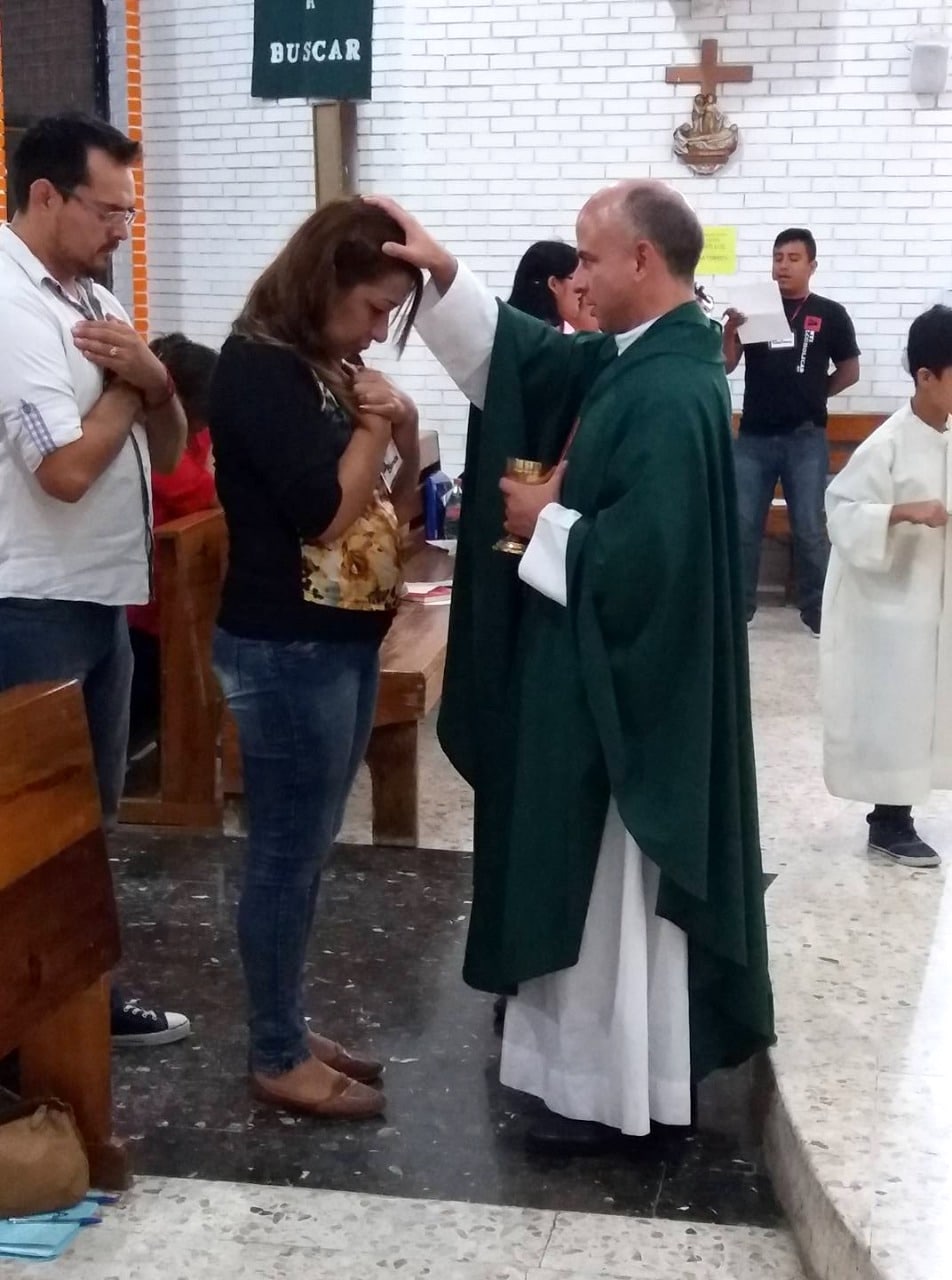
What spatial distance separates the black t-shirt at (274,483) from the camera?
7.77 feet

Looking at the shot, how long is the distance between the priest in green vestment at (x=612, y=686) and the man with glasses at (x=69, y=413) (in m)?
0.54

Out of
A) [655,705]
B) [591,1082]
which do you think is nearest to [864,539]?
[655,705]

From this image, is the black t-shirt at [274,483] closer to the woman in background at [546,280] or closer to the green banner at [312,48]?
the woman in background at [546,280]

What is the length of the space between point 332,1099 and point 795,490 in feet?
14.9

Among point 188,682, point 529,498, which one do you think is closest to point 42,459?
point 529,498

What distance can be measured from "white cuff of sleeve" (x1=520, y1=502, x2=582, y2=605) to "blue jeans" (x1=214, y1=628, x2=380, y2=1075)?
1.00 feet

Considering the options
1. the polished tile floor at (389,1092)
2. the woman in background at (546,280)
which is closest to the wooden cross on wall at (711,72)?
the woman in background at (546,280)

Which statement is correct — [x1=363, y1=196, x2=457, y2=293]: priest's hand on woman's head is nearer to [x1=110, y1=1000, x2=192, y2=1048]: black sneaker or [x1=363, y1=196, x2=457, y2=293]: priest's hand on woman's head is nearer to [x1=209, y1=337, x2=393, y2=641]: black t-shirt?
[x1=209, y1=337, x2=393, y2=641]: black t-shirt

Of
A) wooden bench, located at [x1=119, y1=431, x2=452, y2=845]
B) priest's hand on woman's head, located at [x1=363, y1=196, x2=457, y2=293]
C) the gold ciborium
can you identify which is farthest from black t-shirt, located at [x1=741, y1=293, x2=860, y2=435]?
priest's hand on woman's head, located at [x1=363, y1=196, x2=457, y2=293]

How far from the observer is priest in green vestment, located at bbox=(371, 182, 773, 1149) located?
249cm

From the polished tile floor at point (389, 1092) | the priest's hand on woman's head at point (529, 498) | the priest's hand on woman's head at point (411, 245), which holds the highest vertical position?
the priest's hand on woman's head at point (411, 245)

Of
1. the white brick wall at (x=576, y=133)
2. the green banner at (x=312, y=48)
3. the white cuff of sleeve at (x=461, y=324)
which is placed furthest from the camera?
the white brick wall at (x=576, y=133)

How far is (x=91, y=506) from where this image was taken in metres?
2.66

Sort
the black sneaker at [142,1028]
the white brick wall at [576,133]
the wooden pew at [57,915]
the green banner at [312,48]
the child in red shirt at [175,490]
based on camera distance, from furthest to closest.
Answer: the white brick wall at [576,133] < the green banner at [312,48] < the child in red shirt at [175,490] < the black sneaker at [142,1028] < the wooden pew at [57,915]
